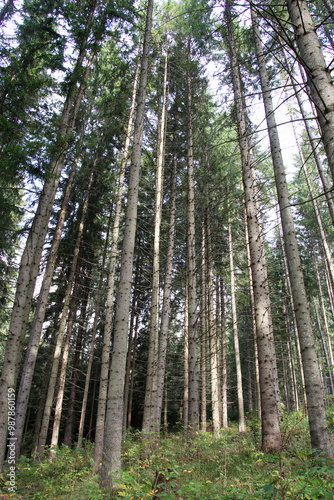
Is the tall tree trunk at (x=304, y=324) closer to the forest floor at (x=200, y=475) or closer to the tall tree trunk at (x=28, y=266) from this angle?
the forest floor at (x=200, y=475)

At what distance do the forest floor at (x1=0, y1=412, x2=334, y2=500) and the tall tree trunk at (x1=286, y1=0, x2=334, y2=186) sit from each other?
303 centimetres

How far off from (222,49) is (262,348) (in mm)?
10395

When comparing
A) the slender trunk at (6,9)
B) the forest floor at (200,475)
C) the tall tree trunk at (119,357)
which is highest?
the slender trunk at (6,9)

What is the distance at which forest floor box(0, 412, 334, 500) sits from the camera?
304 cm

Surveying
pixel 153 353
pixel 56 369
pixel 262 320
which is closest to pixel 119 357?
pixel 262 320

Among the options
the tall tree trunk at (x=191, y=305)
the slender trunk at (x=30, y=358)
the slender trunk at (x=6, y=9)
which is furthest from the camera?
the slender trunk at (x=6, y=9)

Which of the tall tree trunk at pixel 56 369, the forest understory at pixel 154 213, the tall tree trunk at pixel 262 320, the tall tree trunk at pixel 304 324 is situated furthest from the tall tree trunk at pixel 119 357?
the tall tree trunk at pixel 56 369

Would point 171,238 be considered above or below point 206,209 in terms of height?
below

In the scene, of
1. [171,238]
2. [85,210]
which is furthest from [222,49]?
[85,210]

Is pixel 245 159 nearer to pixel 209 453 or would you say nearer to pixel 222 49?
pixel 222 49

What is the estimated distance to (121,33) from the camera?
9.59 meters

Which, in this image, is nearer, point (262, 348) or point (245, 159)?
point (262, 348)

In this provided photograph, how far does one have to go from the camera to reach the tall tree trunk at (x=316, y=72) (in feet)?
7.13

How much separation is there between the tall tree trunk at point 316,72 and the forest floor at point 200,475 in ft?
9.93
